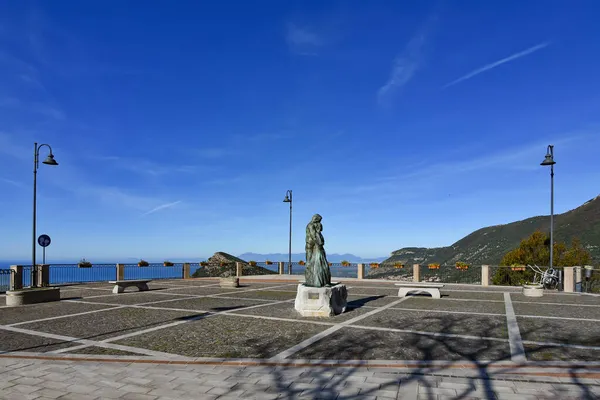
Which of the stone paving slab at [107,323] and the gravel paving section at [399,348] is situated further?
the stone paving slab at [107,323]

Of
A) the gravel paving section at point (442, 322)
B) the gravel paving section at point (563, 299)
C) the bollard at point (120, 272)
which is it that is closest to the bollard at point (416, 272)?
the gravel paving section at point (563, 299)

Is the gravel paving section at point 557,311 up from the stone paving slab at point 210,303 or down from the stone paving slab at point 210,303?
up

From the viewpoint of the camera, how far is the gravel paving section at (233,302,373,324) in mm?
10523

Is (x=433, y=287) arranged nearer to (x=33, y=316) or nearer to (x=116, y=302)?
(x=116, y=302)

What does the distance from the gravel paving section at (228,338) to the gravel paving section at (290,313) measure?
88 centimetres

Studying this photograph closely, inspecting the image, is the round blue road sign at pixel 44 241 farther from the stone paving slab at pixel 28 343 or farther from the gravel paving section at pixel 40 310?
the stone paving slab at pixel 28 343

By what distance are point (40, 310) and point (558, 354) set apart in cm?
1408

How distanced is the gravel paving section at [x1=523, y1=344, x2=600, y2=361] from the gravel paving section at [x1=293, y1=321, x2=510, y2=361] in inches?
15.6

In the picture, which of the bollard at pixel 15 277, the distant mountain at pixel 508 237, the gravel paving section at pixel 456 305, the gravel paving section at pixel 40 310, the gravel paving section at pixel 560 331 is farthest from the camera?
→ the distant mountain at pixel 508 237

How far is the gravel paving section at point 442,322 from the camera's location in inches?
349

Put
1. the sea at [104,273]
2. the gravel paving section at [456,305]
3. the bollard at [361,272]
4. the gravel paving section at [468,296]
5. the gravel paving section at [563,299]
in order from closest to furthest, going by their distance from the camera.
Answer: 1. the gravel paving section at [456,305]
2. the gravel paving section at [563,299]
3. the gravel paving section at [468,296]
4. the sea at [104,273]
5. the bollard at [361,272]

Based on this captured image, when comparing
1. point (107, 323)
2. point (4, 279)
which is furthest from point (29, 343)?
point (4, 279)

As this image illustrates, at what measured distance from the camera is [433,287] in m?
16.4

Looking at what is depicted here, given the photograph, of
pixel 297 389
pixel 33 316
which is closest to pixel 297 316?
pixel 297 389
